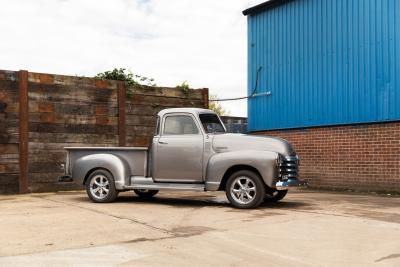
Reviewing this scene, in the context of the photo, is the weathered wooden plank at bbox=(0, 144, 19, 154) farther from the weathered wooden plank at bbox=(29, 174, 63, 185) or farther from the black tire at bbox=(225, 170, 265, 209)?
the black tire at bbox=(225, 170, 265, 209)

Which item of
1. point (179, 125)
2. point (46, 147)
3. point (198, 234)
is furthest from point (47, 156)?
point (198, 234)

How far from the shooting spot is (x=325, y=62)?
15.3 meters

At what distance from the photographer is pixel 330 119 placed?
1503cm

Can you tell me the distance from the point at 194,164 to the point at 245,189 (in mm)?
1256

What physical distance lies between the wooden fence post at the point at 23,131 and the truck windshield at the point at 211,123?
5205 millimetres

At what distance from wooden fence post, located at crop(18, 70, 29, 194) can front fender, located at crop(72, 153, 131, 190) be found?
8.46ft

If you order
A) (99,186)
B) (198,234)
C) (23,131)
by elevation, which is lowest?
(198,234)

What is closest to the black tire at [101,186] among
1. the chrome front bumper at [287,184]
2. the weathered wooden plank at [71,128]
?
the weathered wooden plank at [71,128]

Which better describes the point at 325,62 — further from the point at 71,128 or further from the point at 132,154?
the point at 71,128

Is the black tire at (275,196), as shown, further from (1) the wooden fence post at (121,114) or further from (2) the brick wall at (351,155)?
(1) the wooden fence post at (121,114)

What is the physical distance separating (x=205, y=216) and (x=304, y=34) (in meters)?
9.14

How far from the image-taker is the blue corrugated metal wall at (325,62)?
13.6 m

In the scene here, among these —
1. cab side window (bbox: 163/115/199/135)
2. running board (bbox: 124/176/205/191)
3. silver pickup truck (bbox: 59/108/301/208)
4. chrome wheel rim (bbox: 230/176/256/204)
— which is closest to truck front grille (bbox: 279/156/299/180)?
silver pickup truck (bbox: 59/108/301/208)

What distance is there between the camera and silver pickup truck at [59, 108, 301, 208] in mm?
9625
